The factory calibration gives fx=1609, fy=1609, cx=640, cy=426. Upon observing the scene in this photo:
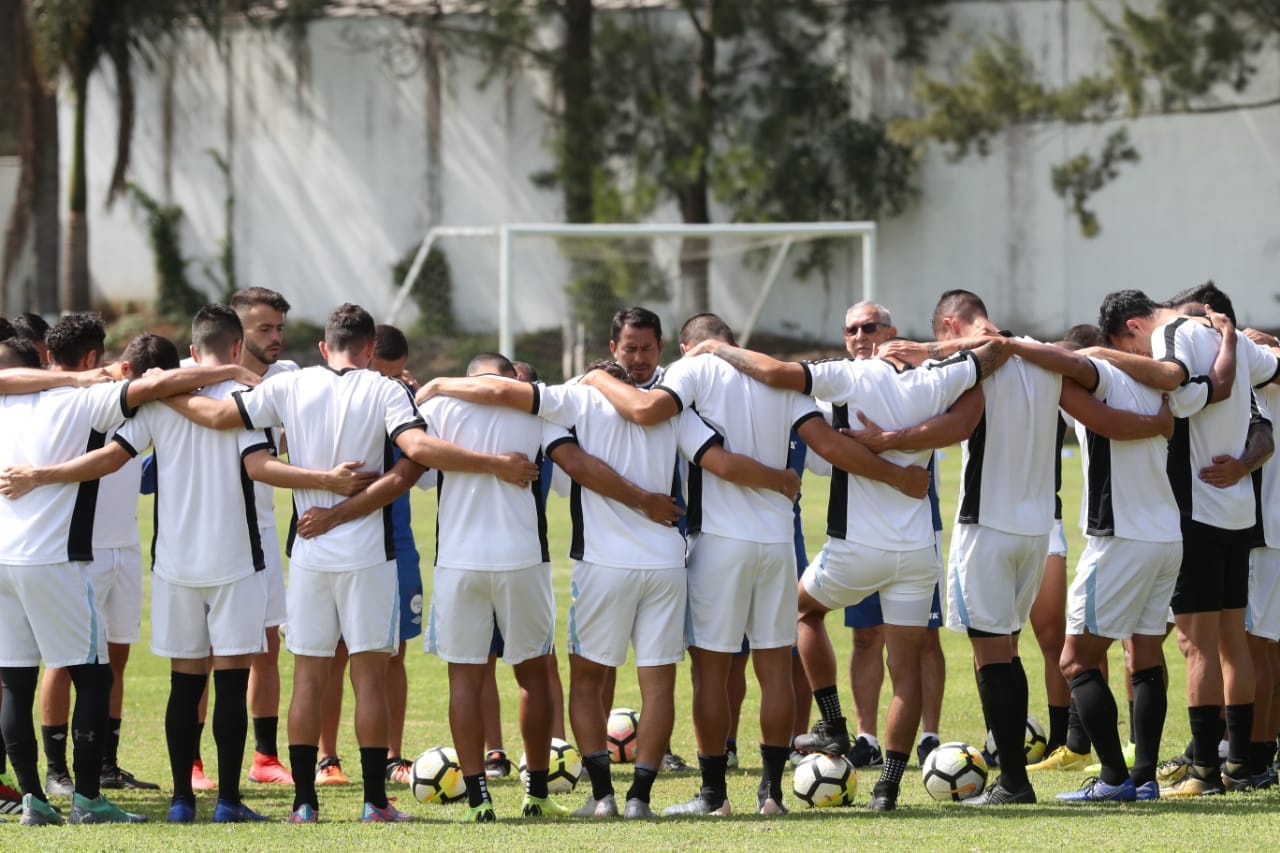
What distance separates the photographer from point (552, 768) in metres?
8.34

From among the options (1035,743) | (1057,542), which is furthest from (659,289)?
(1035,743)

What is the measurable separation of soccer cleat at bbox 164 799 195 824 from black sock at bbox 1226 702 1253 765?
483 centimetres

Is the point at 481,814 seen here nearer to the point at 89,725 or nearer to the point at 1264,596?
the point at 89,725

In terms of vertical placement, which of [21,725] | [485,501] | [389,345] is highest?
[389,345]

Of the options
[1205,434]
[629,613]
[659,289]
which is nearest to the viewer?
[629,613]

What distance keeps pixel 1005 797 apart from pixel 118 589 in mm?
4516

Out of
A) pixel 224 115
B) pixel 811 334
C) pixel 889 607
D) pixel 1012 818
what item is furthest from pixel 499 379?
pixel 224 115

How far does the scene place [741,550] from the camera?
737cm

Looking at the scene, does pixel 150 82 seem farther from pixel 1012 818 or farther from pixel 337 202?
pixel 1012 818

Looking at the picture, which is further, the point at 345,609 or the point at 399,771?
the point at 399,771

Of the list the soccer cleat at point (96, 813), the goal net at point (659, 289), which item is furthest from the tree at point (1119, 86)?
the soccer cleat at point (96, 813)

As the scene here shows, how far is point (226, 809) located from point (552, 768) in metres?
1.79

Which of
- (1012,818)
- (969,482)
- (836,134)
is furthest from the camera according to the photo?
(836,134)

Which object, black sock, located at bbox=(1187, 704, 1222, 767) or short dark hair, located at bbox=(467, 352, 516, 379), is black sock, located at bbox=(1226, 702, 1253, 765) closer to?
black sock, located at bbox=(1187, 704, 1222, 767)
